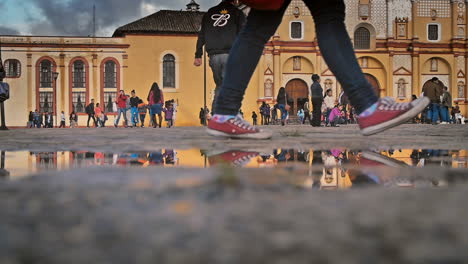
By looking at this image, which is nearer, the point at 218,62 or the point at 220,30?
the point at 220,30

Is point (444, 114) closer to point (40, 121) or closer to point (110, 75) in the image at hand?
point (110, 75)

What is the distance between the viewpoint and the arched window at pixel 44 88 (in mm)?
36000

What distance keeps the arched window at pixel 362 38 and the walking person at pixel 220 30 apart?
29.2 metres

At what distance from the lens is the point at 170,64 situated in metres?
36.7

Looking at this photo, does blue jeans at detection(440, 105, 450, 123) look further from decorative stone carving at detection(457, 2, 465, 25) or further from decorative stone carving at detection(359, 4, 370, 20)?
decorative stone carving at detection(457, 2, 465, 25)

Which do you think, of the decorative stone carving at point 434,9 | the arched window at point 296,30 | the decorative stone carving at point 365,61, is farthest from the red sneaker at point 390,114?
the decorative stone carving at point 434,9

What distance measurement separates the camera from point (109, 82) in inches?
1427

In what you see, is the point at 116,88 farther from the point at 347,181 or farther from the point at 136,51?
the point at 347,181

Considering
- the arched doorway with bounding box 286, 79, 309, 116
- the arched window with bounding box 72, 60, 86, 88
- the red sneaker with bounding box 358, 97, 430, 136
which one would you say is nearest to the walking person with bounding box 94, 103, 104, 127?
the arched window with bounding box 72, 60, 86, 88

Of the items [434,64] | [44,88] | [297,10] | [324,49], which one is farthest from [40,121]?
[324,49]

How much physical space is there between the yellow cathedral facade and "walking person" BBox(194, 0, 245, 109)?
27.2 metres

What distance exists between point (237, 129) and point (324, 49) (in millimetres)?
738

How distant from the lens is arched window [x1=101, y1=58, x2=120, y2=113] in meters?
36.1

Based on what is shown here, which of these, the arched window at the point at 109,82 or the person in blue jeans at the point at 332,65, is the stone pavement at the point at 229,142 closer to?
the person in blue jeans at the point at 332,65
